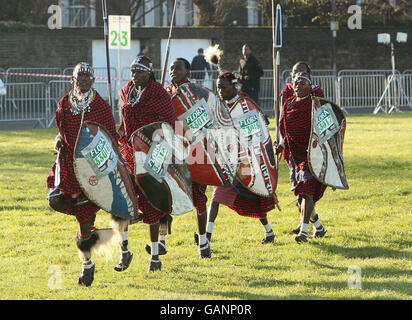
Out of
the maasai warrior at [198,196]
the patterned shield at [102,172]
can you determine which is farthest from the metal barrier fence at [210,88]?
the patterned shield at [102,172]

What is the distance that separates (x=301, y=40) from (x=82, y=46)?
8055 millimetres

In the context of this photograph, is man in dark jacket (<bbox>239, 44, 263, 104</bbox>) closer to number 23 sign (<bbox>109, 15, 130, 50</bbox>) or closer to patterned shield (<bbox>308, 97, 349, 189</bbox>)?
number 23 sign (<bbox>109, 15, 130, 50</bbox>)

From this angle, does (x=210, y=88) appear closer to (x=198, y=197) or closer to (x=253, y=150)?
(x=253, y=150)

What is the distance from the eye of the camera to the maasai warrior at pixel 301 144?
911 centimetres

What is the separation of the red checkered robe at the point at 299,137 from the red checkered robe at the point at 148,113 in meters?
1.82

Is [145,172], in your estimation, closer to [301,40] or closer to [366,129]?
[366,129]

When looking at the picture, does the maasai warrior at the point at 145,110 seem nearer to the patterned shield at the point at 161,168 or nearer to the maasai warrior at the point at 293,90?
the patterned shield at the point at 161,168

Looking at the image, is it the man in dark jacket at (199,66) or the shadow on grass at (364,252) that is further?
the man in dark jacket at (199,66)

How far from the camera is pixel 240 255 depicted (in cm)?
852

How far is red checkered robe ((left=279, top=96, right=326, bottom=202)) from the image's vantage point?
9.16 metres

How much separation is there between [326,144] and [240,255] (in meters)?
1.64

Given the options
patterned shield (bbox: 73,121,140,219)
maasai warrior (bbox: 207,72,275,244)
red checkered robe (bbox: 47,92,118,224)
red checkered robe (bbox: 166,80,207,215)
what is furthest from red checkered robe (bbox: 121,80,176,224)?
maasai warrior (bbox: 207,72,275,244)
